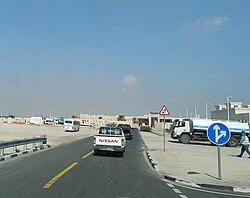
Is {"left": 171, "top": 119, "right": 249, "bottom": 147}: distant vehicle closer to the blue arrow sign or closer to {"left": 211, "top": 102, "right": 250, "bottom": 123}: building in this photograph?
{"left": 211, "top": 102, "right": 250, "bottom": 123}: building

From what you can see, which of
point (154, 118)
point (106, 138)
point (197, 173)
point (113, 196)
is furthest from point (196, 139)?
point (154, 118)

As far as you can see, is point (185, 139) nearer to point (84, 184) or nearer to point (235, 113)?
point (84, 184)

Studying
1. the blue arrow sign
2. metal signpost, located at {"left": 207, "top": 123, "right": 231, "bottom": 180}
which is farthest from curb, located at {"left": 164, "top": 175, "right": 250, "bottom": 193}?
the blue arrow sign

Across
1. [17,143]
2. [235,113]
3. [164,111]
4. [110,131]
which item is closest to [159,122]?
[235,113]

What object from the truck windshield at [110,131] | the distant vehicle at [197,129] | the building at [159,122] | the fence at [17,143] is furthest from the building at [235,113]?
the fence at [17,143]

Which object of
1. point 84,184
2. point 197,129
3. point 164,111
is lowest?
point 84,184

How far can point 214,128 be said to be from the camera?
11.8 metres

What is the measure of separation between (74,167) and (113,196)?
20.2 ft

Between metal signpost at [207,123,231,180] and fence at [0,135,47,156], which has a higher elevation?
metal signpost at [207,123,231,180]

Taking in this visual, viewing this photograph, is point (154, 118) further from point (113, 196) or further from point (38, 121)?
point (113, 196)

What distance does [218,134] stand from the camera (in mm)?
11672

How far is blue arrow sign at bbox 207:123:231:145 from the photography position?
11562mm

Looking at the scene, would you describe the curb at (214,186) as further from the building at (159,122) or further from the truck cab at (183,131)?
the building at (159,122)

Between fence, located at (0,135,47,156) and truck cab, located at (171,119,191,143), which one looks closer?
fence, located at (0,135,47,156)
